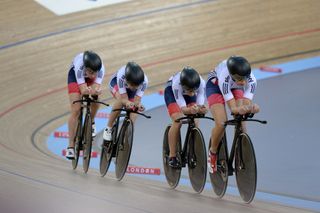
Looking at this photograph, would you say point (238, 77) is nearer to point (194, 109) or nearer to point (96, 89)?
point (194, 109)

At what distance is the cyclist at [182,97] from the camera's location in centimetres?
650

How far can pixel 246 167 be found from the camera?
6.07 m

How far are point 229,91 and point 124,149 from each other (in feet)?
4.53

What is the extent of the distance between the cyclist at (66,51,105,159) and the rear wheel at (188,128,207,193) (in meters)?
1.11

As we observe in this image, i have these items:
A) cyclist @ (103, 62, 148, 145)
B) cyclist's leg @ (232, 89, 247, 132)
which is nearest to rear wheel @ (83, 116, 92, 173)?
cyclist @ (103, 62, 148, 145)

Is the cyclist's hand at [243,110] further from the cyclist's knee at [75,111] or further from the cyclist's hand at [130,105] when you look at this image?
the cyclist's knee at [75,111]

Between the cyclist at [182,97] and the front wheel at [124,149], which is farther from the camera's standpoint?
the front wheel at [124,149]

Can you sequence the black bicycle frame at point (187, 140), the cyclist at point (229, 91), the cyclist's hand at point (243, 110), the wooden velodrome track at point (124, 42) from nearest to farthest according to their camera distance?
the cyclist's hand at point (243, 110) → the cyclist at point (229, 91) → the black bicycle frame at point (187, 140) → the wooden velodrome track at point (124, 42)

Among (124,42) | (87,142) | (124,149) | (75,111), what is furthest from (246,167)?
(124,42)

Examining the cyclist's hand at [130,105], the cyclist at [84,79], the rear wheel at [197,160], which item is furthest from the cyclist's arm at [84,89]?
the rear wheel at [197,160]

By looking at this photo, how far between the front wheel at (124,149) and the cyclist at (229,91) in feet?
2.84

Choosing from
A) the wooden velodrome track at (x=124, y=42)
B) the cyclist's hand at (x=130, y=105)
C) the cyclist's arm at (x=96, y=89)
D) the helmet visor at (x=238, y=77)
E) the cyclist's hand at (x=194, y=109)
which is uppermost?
the wooden velodrome track at (x=124, y=42)

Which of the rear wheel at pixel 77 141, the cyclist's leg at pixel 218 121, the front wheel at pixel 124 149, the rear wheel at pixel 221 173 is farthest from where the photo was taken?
the rear wheel at pixel 77 141

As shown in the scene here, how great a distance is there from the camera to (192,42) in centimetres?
1267
